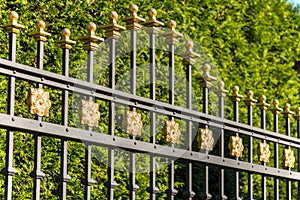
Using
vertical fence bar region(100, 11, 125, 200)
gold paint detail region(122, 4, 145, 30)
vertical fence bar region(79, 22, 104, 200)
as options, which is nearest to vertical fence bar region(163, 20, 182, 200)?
gold paint detail region(122, 4, 145, 30)

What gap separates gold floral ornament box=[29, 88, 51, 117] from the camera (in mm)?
4375

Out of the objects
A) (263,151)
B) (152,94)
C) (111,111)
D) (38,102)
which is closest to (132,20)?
(152,94)

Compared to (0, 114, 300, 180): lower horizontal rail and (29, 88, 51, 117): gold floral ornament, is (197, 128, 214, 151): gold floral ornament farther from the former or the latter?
(29, 88, 51, 117): gold floral ornament

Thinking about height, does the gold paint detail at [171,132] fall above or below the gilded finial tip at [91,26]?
below

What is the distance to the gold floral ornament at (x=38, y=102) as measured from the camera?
172 inches

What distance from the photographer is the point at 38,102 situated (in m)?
4.40

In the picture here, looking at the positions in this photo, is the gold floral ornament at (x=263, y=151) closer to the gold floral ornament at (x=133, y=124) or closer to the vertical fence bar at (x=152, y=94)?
the vertical fence bar at (x=152, y=94)

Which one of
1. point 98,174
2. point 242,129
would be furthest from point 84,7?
point 242,129

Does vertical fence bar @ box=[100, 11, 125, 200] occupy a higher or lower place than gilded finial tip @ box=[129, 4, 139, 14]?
lower

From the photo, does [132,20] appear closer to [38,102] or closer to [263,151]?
[38,102]

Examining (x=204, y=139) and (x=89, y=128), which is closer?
(x=89, y=128)

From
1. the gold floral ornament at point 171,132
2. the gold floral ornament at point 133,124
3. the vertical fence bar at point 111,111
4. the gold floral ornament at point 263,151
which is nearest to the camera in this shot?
the vertical fence bar at point 111,111

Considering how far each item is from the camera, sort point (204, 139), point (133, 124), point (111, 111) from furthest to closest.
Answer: point (204, 139) < point (133, 124) < point (111, 111)

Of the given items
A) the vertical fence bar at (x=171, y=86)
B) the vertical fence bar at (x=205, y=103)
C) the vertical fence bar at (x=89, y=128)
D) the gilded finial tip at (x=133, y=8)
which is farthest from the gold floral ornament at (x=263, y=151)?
the vertical fence bar at (x=89, y=128)
